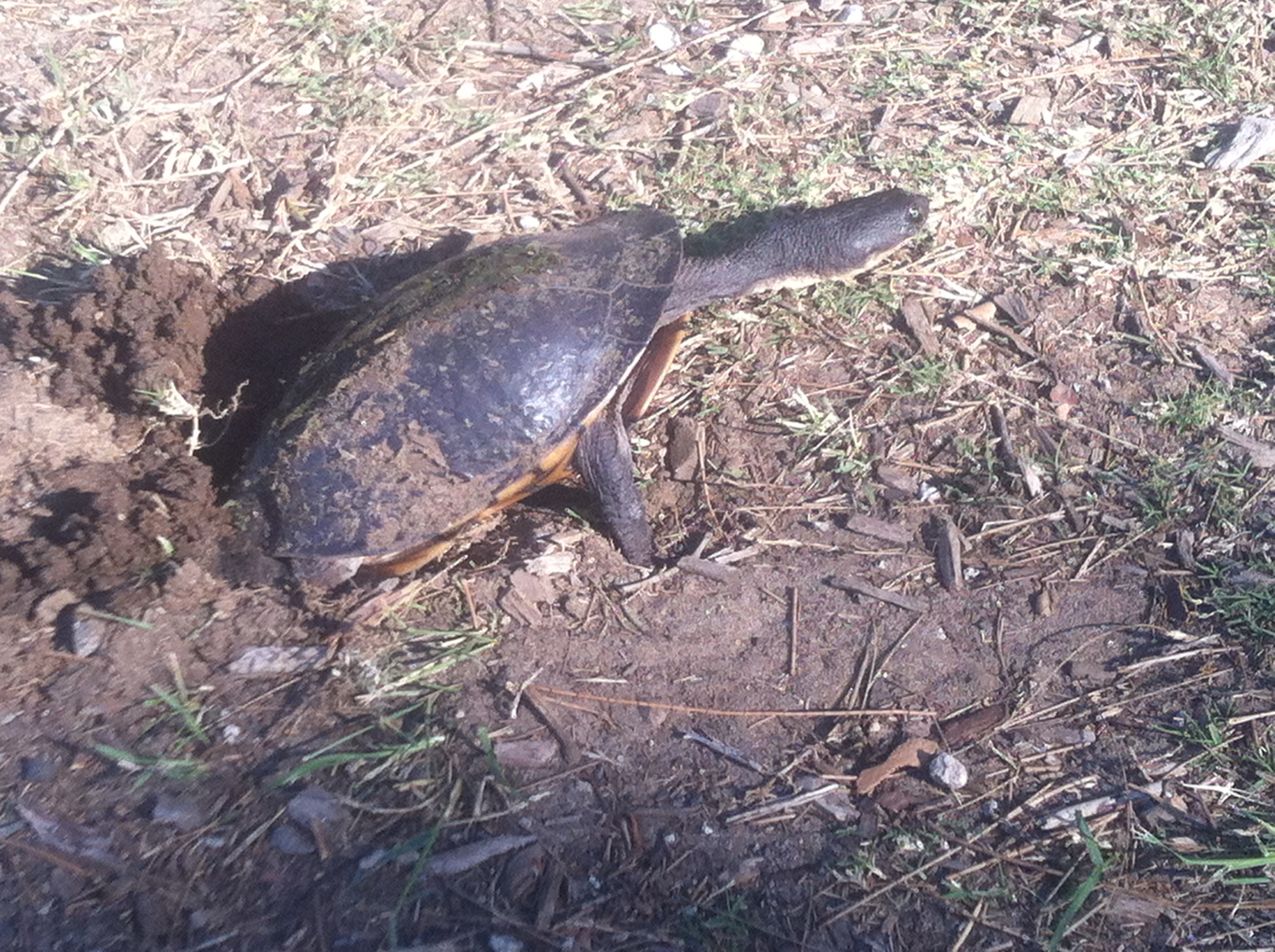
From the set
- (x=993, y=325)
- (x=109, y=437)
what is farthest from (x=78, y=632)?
(x=993, y=325)

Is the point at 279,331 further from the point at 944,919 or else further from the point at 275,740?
the point at 944,919

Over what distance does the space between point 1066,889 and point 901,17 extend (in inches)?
187

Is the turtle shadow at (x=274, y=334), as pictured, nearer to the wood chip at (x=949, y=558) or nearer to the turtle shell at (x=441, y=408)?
the turtle shell at (x=441, y=408)

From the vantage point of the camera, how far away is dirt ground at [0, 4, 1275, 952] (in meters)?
2.54

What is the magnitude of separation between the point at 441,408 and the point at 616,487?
698 millimetres

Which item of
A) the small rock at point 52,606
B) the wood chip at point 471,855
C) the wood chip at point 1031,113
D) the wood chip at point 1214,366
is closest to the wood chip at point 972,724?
the wood chip at point 471,855

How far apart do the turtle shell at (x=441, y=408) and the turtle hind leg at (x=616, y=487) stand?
76 millimetres

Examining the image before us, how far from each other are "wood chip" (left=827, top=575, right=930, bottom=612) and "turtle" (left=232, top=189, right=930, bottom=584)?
0.71 m

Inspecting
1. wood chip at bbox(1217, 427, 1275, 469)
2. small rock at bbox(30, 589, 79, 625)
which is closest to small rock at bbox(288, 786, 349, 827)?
small rock at bbox(30, 589, 79, 625)

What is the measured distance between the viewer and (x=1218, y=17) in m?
5.29

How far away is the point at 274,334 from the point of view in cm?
418

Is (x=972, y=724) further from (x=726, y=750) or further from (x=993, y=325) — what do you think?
(x=993, y=325)

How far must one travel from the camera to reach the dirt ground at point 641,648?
2541 mm

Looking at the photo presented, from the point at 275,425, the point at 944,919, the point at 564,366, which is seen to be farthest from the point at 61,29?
the point at 944,919
